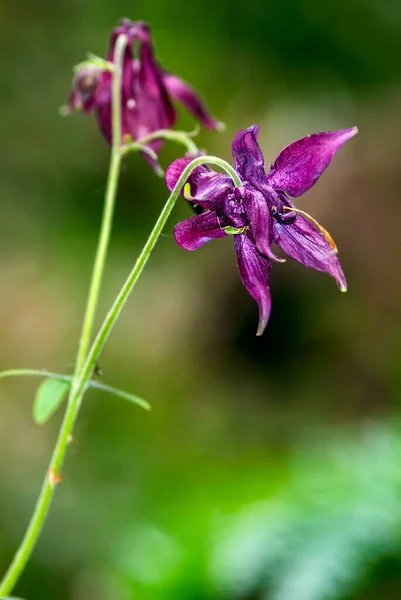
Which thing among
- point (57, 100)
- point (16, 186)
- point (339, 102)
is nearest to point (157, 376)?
point (16, 186)

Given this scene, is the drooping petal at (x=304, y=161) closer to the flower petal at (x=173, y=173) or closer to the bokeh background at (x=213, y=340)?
the flower petal at (x=173, y=173)

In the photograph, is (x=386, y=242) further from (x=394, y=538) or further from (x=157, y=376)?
(x=394, y=538)

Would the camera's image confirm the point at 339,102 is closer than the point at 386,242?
No

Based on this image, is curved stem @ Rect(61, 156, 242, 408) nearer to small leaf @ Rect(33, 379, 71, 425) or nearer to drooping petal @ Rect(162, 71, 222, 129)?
small leaf @ Rect(33, 379, 71, 425)

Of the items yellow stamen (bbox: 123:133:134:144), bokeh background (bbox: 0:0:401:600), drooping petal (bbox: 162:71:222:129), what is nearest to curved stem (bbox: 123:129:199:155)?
yellow stamen (bbox: 123:133:134:144)

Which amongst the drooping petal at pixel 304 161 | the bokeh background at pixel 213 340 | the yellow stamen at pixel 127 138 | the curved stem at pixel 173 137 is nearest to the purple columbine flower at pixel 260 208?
the drooping petal at pixel 304 161

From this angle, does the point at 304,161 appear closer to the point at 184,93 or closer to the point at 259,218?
the point at 259,218

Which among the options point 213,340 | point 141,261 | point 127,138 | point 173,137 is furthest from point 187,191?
point 213,340

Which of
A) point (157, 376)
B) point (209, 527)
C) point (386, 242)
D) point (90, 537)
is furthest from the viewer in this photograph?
point (386, 242)
